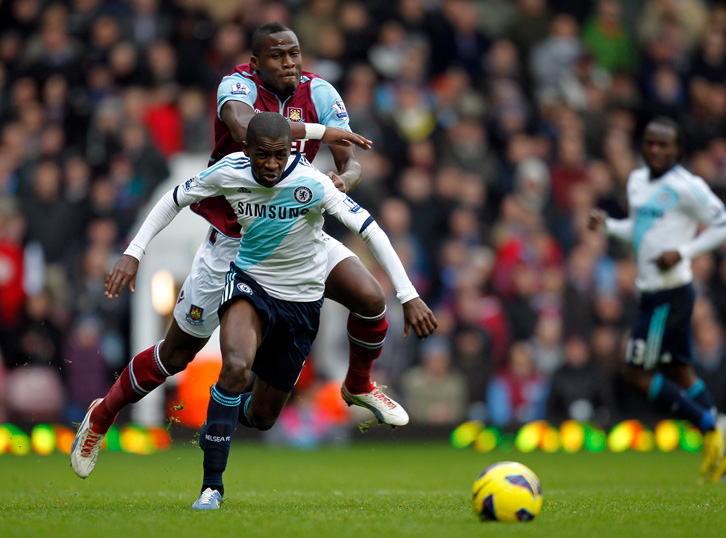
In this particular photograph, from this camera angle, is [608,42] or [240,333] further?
[608,42]

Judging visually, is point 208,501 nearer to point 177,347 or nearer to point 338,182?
point 177,347

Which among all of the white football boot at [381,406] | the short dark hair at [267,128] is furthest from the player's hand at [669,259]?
the short dark hair at [267,128]

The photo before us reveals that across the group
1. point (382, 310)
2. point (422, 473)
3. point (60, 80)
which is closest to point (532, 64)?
point (60, 80)

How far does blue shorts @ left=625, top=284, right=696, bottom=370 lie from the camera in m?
9.55

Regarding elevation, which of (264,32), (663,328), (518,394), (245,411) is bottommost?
(518,394)

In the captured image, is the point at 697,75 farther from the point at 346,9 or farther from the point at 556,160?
the point at 346,9

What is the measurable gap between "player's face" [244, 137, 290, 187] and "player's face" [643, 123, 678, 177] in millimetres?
3987

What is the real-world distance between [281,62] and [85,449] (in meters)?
3.09

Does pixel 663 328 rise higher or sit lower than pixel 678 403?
higher

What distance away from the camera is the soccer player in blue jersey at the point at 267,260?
22.6 feet

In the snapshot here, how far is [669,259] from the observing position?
9.34 meters

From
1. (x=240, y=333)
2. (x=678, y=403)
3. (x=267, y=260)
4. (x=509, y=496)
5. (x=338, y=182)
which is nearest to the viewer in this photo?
(x=509, y=496)

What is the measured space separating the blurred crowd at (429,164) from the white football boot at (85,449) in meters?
4.61

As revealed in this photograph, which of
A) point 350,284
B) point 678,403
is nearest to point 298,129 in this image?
point 350,284
